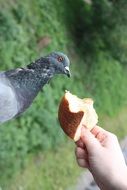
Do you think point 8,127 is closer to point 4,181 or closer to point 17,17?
point 4,181

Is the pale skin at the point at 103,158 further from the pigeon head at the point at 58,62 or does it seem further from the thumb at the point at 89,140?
the pigeon head at the point at 58,62

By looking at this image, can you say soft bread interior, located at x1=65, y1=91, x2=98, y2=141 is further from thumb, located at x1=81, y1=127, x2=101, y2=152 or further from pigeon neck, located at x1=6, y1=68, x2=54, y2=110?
pigeon neck, located at x1=6, y1=68, x2=54, y2=110

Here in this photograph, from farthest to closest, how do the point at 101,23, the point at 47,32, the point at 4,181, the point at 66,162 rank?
1. the point at 101,23
2. the point at 47,32
3. the point at 66,162
4. the point at 4,181

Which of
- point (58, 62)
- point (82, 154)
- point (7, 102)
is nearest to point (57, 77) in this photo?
point (58, 62)

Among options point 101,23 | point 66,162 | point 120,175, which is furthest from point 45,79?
point 101,23

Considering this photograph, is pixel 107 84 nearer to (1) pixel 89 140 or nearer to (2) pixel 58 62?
(2) pixel 58 62

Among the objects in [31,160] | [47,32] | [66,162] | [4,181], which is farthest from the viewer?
[47,32]

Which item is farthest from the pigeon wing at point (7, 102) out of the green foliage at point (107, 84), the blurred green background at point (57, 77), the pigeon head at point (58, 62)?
the green foliage at point (107, 84)

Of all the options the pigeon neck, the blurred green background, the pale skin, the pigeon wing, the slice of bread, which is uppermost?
the blurred green background

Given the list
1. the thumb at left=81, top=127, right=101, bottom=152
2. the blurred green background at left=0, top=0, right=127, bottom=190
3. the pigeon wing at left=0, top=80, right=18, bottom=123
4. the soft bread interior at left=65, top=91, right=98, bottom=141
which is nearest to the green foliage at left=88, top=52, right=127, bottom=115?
the blurred green background at left=0, top=0, right=127, bottom=190
